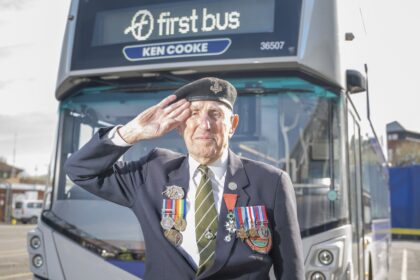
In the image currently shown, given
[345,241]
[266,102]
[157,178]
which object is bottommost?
[345,241]

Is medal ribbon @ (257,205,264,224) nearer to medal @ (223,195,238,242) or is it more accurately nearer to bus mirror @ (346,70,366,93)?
medal @ (223,195,238,242)

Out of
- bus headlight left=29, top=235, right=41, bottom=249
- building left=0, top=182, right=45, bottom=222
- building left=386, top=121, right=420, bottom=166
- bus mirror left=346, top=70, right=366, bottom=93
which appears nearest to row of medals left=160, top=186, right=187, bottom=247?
bus mirror left=346, top=70, right=366, bottom=93

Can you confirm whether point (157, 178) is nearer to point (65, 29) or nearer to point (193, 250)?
point (193, 250)

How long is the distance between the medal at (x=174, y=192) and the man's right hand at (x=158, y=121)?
22 centimetres

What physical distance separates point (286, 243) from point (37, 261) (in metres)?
3.30

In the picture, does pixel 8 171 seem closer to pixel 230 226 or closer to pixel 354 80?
pixel 354 80

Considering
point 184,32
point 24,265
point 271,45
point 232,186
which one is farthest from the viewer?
point 24,265

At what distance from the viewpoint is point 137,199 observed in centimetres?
229

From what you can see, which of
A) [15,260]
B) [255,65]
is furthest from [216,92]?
[15,260]

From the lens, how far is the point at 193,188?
223cm

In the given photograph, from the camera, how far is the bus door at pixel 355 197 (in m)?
4.72

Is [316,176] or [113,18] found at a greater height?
[113,18]

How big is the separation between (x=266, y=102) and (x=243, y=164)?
233 centimetres

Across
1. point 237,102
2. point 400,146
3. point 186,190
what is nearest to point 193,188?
point 186,190
